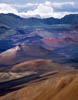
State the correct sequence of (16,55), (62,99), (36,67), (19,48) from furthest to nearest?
(19,48)
(16,55)
(36,67)
(62,99)

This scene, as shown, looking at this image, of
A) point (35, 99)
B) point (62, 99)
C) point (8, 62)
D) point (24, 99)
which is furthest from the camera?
point (8, 62)

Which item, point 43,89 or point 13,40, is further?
point 13,40

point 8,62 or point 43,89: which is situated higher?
point 43,89

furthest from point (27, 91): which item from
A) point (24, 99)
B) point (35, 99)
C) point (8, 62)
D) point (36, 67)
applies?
point (8, 62)

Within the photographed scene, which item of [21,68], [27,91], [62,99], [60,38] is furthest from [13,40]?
[62,99]

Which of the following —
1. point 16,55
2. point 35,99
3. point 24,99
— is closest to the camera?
point 35,99

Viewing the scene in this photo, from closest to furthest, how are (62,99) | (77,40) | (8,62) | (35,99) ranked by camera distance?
1. (62,99)
2. (35,99)
3. (8,62)
4. (77,40)

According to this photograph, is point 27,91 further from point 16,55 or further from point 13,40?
point 13,40

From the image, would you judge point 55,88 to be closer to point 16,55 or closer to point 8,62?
point 8,62

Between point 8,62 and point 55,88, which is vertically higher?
point 55,88
